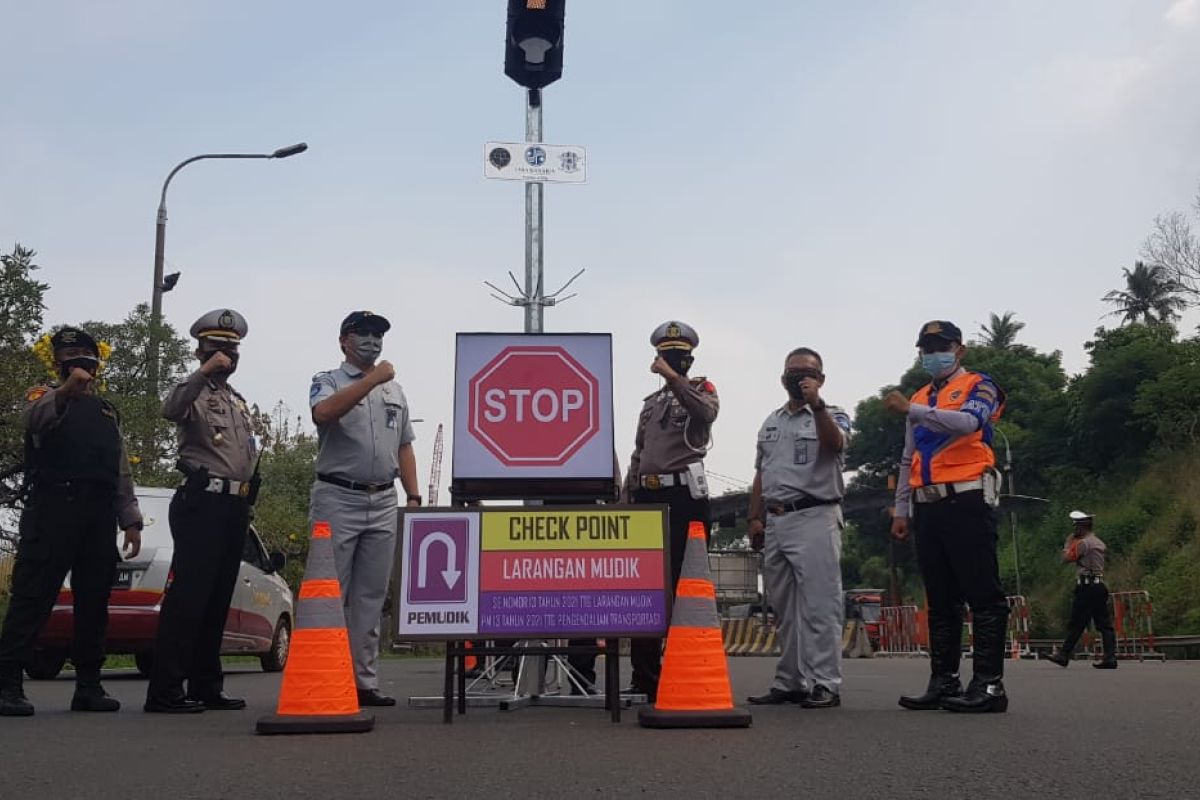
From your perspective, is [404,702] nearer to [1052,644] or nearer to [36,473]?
[36,473]

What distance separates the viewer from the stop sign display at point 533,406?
694cm

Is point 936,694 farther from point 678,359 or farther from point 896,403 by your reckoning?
point 678,359

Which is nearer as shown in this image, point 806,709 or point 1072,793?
point 1072,793

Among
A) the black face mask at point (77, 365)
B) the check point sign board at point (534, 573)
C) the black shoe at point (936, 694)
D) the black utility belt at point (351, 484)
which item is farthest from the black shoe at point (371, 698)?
the black shoe at point (936, 694)

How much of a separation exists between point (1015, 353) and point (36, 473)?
266 ft

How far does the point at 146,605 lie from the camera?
11.4 metres

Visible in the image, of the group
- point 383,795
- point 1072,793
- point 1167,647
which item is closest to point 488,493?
point 383,795

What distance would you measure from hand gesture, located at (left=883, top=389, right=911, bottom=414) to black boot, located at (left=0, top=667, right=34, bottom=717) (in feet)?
15.7

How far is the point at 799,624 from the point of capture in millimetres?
7414

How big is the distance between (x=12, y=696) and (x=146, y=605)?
16.0ft

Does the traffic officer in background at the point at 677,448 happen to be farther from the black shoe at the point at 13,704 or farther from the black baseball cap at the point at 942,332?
the black shoe at the point at 13,704

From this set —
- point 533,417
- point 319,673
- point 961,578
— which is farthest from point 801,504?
point 319,673

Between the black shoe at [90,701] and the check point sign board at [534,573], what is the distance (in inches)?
83.8

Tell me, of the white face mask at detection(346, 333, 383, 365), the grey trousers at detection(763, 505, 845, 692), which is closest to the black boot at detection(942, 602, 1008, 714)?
the grey trousers at detection(763, 505, 845, 692)
